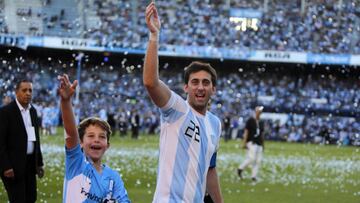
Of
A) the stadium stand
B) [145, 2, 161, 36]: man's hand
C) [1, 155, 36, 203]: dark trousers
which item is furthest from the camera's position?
the stadium stand

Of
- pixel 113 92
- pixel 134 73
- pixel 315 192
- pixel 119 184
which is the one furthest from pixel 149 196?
pixel 134 73

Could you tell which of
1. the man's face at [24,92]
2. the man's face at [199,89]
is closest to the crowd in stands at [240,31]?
the man's face at [24,92]

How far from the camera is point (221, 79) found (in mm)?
56250

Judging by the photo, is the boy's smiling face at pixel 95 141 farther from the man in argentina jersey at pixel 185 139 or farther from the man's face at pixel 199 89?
the man's face at pixel 199 89

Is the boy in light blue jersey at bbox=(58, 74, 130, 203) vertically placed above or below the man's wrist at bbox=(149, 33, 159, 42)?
below

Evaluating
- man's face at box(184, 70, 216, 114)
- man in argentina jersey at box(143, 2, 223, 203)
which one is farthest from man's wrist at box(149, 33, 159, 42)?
man's face at box(184, 70, 216, 114)

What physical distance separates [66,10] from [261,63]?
14.3 meters

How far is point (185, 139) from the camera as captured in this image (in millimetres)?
5750

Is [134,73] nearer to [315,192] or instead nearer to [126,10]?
[126,10]

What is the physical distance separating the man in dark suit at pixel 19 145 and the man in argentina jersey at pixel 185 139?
4.01 meters

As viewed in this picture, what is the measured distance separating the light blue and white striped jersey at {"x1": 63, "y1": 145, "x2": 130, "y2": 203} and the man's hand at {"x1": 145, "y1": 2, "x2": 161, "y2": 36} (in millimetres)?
914

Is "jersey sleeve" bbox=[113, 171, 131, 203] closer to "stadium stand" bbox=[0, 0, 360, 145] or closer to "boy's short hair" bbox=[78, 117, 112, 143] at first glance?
"boy's short hair" bbox=[78, 117, 112, 143]

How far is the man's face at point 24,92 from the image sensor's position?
9430mm

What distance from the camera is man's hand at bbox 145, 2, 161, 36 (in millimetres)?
5328
